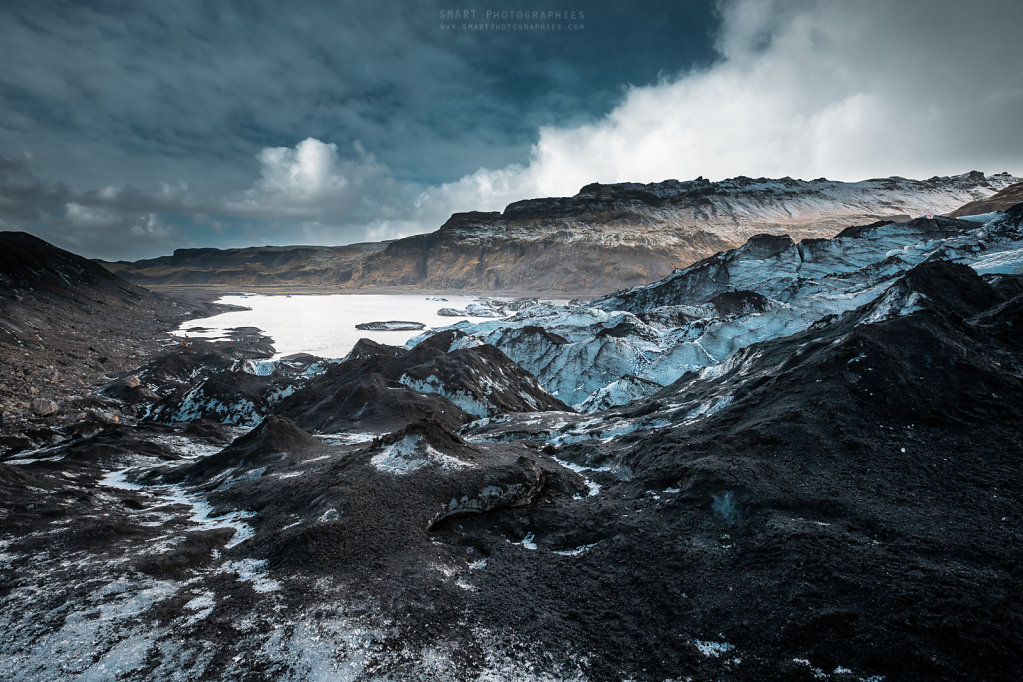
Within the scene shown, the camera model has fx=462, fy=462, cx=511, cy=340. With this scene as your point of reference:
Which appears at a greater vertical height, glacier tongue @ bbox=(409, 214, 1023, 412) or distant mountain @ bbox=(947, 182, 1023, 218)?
distant mountain @ bbox=(947, 182, 1023, 218)

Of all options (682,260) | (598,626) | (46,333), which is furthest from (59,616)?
(682,260)

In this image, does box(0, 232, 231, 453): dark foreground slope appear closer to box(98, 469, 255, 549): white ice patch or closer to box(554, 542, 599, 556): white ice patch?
box(98, 469, 255, 549): white ice patch

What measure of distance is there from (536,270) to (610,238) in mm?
33170

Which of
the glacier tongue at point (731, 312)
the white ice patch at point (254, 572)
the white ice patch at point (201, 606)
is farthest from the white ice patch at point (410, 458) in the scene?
the glacier tongue at point (731, 312)

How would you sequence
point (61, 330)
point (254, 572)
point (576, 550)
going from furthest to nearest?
point (61, 330)
point (576, 550)
point (254, 572)

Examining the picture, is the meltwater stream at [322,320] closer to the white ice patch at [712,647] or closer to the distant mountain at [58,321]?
the distant mountain at [58,321]

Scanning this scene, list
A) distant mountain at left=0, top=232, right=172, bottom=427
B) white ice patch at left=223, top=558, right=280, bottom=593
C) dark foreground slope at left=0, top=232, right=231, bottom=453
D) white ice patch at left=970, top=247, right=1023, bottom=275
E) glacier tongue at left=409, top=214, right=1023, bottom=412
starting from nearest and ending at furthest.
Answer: white ice patch at left=223, top=558, right=280, bottom=593
white ice patch at left=970, top=247, right=1023, bottom=275
dark foreground slope at left=0, top=232, right=231, bottom=453
distant mountain at left=0, top=232, right=172, bottom=427
glacier tongue at left=409, top=214, right=1023, bottom=412

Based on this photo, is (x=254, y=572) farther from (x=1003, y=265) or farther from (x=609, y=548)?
Result: (x=1003, y=265)

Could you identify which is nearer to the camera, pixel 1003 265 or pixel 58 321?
pixel 1003 265

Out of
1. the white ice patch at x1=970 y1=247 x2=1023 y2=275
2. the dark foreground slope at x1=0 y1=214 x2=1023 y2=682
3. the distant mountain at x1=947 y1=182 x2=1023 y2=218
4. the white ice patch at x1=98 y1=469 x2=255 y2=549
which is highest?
the distant mountain at x1=947 y1=182 x2=1023 y2=218

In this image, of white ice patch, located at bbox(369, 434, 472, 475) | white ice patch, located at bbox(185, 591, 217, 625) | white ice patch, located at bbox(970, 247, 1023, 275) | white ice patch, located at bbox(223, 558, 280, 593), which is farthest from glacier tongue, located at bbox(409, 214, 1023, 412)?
white ice patch, located at bbox(185, 591, 217, 625)

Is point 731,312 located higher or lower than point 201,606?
higher

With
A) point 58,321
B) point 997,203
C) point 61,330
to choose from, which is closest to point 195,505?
point 61,330

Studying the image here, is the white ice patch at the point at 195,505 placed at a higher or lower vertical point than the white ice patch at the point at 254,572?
lower
